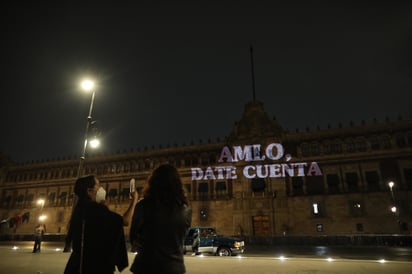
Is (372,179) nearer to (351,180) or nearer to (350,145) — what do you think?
(351,180)

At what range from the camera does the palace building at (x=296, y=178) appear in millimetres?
28906

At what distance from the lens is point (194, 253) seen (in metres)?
15.3

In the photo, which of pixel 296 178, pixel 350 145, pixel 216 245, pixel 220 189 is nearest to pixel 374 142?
pixel 350 145

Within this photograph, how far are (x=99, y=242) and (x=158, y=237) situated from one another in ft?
2.62

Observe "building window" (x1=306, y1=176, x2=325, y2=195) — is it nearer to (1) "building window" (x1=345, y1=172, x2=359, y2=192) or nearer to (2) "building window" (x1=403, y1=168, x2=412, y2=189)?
(1) "building window" (x1=345, y1=172, x2=359, y2=192)

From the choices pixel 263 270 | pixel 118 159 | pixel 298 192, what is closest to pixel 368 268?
pixel 263 270

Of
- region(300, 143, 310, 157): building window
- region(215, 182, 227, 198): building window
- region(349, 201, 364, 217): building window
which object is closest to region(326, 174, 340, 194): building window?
region(349, 201, 364, 217): building window

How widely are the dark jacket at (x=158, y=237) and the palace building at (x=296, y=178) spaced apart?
27514 mm

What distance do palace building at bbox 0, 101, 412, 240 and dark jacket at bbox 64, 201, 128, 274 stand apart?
90.0ft

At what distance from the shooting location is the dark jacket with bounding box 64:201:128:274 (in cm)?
287

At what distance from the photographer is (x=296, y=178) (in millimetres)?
32219

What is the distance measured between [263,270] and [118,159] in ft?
125

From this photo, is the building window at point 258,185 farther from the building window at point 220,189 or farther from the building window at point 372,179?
the building window at point 372,179

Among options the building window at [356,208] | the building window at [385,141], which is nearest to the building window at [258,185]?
the building window at [356,208]
